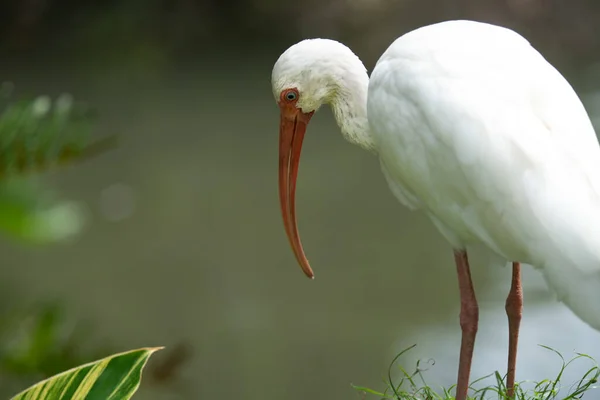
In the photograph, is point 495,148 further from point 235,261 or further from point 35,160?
point 235,261

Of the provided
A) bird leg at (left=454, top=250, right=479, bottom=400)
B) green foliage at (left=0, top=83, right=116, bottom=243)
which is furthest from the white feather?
green foliage at (left=0, top=83, right=116, bottom=243)

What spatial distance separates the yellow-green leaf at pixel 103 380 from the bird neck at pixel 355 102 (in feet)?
3.50

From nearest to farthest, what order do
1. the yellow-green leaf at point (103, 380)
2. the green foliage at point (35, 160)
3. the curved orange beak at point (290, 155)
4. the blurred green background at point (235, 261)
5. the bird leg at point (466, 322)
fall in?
the yellow-green leaf at point (103, 380) → the green foliage at point (35, 160) → the bird leg at point (466, 322) → the curved orange beak at point (290, 155) → the blurred green background at point (235, 261)

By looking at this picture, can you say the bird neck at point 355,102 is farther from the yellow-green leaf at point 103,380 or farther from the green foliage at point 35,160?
the yellow-green leaf at point 103,380

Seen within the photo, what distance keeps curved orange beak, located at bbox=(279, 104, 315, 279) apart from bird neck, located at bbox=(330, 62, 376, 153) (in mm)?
150

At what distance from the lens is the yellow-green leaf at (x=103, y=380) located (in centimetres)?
180

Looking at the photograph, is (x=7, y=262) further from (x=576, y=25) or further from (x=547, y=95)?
(x=576, y=25)

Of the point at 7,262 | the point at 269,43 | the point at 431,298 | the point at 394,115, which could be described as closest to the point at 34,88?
the point at 269,43

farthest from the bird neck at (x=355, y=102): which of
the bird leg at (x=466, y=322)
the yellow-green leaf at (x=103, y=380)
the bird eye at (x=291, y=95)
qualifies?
the yellow-green leaf at (x=103, y=380)

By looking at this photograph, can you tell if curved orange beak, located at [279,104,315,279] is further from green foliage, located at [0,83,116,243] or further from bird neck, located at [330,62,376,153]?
green foliage, located at [0,83,116,243]

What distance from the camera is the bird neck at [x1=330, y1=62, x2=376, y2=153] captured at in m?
2.69

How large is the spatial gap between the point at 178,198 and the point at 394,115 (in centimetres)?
452

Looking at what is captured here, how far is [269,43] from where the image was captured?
1064cm

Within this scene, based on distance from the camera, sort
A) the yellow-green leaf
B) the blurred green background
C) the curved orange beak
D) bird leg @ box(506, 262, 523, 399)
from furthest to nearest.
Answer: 1. the blurred green background
2. the curved orange beak
3. bird leg @ box(506, 262, 523, 399)
4. the yellow-green leaf
